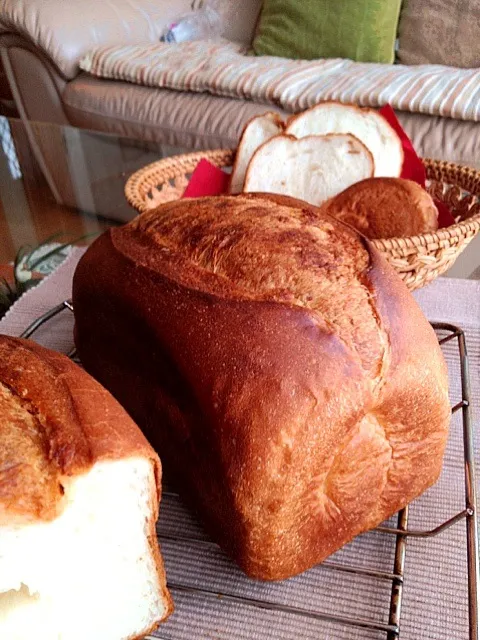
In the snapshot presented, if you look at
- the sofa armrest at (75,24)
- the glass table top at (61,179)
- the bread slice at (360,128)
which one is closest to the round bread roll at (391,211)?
the bread slice at (360,128)

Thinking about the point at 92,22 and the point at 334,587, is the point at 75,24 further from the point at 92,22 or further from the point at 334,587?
the point at 334,587

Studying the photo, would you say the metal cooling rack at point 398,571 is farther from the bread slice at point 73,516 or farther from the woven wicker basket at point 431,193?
the woven wicker basket at point 431,193

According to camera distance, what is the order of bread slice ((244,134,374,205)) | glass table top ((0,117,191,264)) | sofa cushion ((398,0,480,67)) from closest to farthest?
bread slice ((244,134,374,205)) → glass table top ((0,117,191,264)) → sofa cushion ((398,0,480,67))

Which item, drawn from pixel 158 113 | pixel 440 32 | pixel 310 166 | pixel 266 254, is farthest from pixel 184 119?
pixel 266 254

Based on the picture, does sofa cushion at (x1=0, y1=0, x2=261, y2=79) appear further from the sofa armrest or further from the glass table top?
the glass table top

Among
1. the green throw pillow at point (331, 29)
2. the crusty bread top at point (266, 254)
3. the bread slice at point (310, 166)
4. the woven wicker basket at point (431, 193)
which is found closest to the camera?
the crusty bread top at point (266, 254)

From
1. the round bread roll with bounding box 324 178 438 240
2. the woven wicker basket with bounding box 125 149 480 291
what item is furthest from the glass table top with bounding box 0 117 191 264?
the round bread roll with bounding box 324 178 438 240
